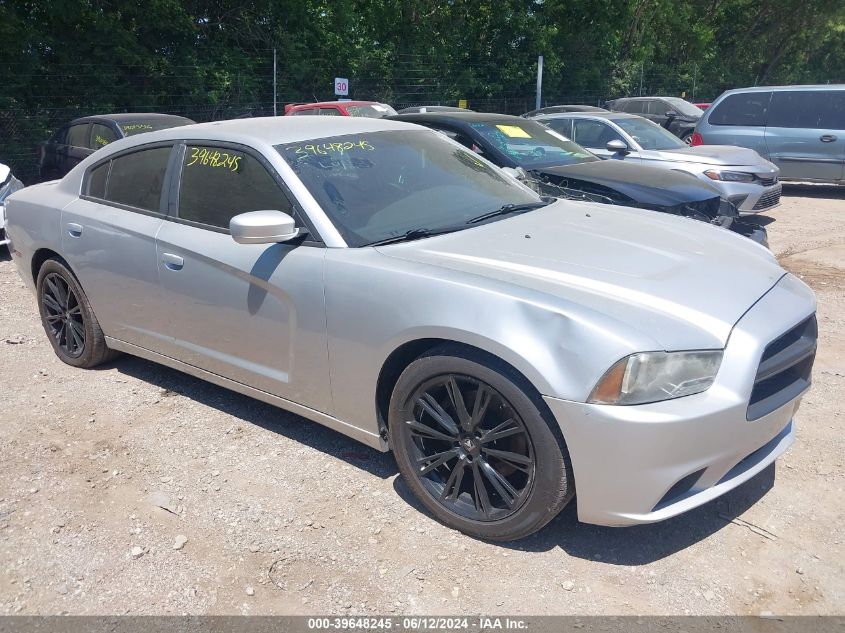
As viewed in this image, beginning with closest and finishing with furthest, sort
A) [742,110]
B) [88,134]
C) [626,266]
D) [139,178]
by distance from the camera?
[626,266], [139,178], [88,134], [742,110]

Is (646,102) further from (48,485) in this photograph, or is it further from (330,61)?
(48,485)

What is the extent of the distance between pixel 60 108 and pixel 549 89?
46.9 feet

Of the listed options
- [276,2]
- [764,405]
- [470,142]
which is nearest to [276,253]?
[764,405]

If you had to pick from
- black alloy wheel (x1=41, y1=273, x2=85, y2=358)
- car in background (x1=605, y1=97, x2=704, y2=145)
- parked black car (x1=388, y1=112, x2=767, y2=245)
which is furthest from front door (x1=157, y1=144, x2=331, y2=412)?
car in background (x1=605, y1=97, x2=704, y2=145)

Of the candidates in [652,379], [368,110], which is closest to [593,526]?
[652,379]

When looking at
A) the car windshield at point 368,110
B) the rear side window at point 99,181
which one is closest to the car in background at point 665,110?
the car windshield at point 368,110

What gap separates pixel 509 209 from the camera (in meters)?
4.04

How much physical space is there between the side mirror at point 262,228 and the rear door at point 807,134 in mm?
10872

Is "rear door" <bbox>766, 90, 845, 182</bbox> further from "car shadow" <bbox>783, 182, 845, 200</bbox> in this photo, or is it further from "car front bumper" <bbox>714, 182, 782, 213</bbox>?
"car front bumper" <bbox>714, 182, 782, 213</bbox>

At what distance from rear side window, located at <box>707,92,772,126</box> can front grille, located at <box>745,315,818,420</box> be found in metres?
10.3

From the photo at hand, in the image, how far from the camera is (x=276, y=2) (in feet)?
57.6

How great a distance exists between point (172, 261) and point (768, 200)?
806cm

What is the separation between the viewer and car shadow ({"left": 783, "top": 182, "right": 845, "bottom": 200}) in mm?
12555

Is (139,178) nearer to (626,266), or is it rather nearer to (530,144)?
(626,266)
